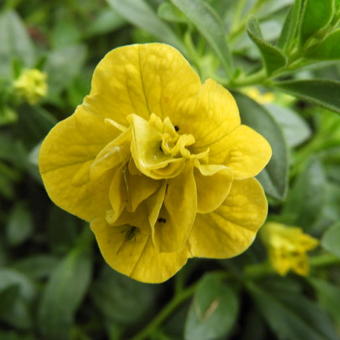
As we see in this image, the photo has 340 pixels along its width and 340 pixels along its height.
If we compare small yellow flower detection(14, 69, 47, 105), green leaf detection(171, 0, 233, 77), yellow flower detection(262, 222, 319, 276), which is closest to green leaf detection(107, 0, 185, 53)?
green leaf detection(171, 0, 233, 77)

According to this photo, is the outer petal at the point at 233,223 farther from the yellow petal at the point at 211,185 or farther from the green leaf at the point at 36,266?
the green leaf at the point at 36,266

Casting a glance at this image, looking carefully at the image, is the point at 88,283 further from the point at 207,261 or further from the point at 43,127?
the point at 43,127

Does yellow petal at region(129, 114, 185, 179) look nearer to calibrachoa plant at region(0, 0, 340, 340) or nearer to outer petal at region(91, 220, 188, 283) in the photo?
calibrachoa plant at region(0, 0, 340, 340)

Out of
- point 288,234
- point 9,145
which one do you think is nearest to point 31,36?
point 9,145

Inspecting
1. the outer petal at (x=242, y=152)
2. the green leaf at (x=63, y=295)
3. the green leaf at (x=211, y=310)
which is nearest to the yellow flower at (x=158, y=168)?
the outer petal at (x=242, y=152)

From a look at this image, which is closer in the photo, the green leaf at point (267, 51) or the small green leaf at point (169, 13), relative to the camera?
the green leaf at point (267, 51)

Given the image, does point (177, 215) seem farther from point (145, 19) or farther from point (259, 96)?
point (259, 96)

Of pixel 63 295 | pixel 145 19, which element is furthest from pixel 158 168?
pixel 63 295

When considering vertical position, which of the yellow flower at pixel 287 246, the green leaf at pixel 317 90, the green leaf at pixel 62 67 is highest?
the green leaf at pixel 317 90

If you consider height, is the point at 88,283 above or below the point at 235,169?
below
